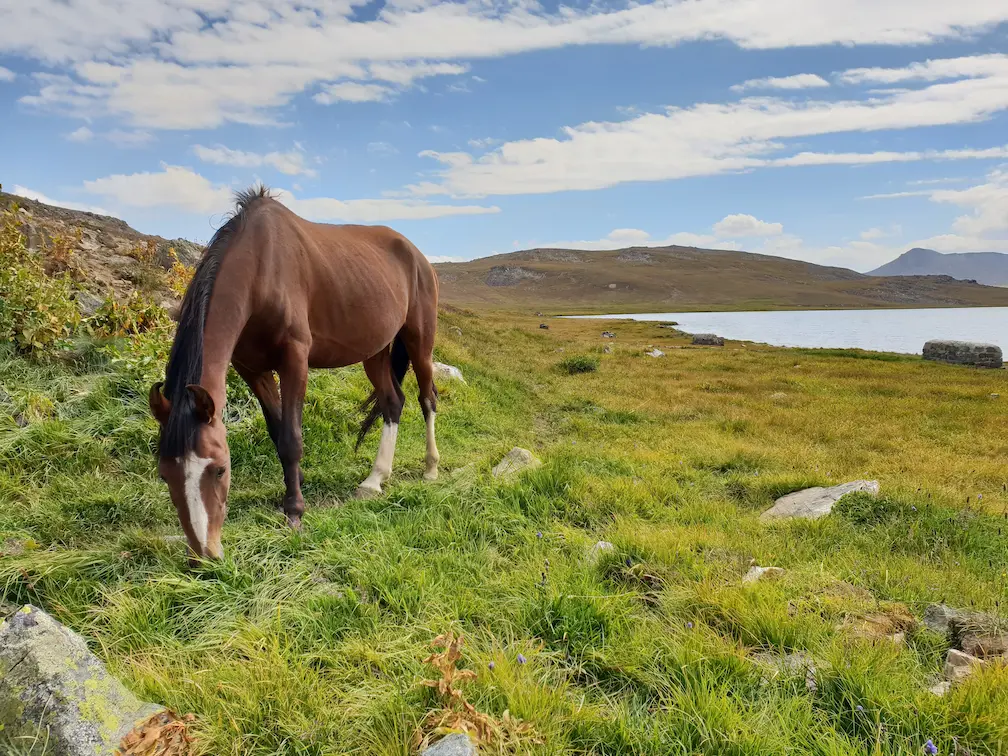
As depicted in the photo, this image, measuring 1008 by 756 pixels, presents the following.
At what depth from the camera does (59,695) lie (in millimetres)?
2525

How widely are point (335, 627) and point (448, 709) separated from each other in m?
1.30

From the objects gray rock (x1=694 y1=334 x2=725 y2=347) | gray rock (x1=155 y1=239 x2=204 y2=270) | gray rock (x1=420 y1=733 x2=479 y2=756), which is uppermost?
gray rock (x1=155 y1=239 x2=204 y2=270)

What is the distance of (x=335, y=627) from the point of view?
360 centimetres

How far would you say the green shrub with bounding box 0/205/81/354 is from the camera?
27.8 feet

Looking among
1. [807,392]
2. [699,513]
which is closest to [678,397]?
[807,392]

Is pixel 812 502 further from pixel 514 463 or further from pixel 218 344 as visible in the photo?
pixel 218 344

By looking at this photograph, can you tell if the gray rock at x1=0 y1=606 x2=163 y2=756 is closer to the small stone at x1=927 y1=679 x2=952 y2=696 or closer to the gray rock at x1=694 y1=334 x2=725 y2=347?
the small stone at x1=927 y1=679 x2=952 y2=696

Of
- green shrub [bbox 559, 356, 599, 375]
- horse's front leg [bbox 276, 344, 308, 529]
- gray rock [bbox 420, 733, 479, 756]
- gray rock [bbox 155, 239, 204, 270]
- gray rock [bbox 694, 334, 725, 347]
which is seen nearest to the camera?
gray rock [bbox 420, 733, 479, 756]

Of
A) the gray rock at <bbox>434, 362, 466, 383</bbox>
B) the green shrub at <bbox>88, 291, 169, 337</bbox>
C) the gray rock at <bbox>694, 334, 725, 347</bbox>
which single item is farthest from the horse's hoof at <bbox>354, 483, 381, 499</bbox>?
the gray rock at <bbox>694, 334, 725, 347</bbox>

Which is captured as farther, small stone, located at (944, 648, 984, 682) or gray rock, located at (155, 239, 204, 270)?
gray rock, located at (155, 239, 204, 270)

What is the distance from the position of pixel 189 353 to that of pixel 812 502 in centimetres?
703

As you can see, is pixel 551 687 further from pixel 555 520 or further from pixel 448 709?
pixel 555 520

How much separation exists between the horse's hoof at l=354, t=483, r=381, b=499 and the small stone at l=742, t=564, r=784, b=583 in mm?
4121

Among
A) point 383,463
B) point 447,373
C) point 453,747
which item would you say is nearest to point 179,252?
point 447,373
